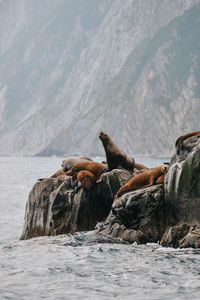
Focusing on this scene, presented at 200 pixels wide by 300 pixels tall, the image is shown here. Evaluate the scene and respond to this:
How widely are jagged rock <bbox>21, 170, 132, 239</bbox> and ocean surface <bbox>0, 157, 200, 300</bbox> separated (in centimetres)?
101

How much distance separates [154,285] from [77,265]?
2.80 m

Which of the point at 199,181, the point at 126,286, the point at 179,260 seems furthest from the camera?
the point at 199,181

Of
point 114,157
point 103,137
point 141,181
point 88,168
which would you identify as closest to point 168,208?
point 141,181

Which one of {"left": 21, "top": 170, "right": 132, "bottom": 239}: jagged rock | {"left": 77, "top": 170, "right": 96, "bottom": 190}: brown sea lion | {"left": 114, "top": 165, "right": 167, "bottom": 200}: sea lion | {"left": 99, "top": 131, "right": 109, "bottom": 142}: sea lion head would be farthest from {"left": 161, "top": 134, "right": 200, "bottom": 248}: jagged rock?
{"left": 99, "top": 131, "right": 109, "bottom": 142}: sea lion head

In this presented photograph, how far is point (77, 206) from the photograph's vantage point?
16.7 meters

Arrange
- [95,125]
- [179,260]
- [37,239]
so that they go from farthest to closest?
[95,125] → [37,239] → [179,260]

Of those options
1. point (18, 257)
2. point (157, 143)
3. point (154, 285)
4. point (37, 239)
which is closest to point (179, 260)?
point (154, 285)

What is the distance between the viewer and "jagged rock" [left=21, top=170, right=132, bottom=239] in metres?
16.7

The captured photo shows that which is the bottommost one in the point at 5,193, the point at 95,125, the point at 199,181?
the point at 5,193

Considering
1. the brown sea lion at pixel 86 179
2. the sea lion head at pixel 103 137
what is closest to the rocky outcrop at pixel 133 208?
the brown sea lion at pixel 86 179

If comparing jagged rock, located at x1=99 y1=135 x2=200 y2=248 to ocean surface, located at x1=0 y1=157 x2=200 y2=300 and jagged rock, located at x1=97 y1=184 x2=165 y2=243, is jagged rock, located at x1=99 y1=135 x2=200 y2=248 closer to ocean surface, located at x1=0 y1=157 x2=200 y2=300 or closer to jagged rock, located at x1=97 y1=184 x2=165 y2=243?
jagged rock, located at x1=97 y1=184 x2=165 y2=243

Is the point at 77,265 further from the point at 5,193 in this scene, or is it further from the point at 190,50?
the point at 190,50

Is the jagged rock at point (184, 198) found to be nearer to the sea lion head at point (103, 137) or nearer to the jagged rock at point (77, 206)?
the jagged rock at point (77, 206)

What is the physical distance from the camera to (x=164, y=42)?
196125 millimetres
